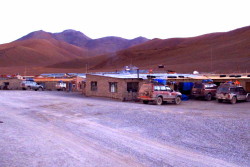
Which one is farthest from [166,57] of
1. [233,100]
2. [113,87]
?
[233,100]

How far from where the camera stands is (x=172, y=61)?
298 feet

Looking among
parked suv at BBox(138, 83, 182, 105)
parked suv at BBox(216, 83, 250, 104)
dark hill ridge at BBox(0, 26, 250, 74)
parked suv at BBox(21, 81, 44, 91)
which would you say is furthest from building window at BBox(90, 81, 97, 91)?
dark hill ridge at BBox(0, 26, 250, 74)

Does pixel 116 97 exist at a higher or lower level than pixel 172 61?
lower

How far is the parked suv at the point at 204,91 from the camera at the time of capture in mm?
28203

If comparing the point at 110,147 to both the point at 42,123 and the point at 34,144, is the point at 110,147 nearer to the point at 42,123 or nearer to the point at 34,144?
the point at 34,144

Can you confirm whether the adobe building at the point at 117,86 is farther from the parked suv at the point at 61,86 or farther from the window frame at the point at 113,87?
the parked suv at the point at 61,86

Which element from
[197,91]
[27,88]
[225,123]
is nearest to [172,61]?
[27,88]

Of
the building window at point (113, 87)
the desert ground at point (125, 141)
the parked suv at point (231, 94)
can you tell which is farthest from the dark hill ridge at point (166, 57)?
the desert ground at point (125, 141)

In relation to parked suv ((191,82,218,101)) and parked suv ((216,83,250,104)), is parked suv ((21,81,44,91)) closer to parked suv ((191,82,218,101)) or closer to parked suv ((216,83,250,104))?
parked suv ((191,82,218,101))

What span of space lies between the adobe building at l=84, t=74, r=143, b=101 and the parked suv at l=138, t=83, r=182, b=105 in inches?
139

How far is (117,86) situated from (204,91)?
827 centimetres

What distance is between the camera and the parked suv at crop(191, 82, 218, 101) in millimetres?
28203

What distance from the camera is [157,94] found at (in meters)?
24.3

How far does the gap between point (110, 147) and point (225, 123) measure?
22.9 feet
